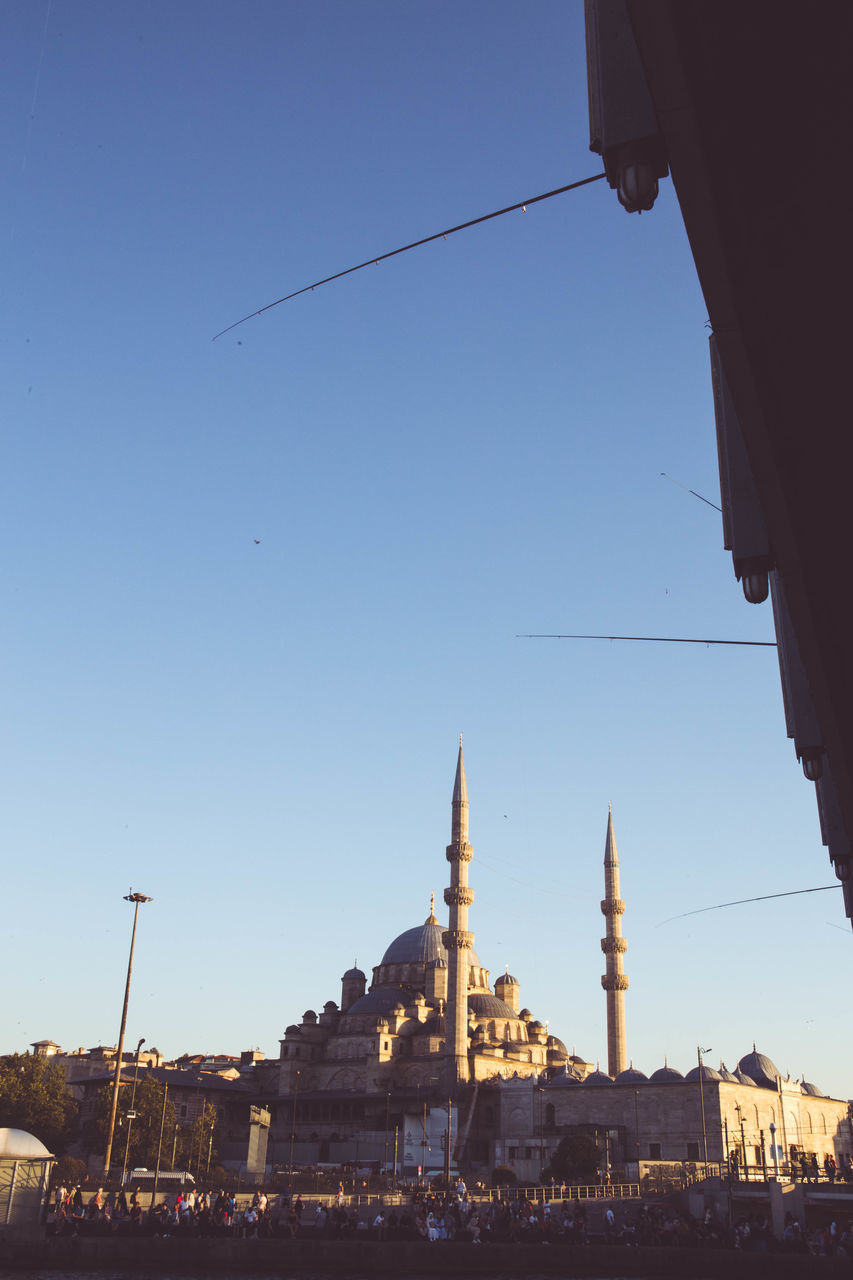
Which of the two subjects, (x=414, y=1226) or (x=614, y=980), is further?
(x=614, y=980)

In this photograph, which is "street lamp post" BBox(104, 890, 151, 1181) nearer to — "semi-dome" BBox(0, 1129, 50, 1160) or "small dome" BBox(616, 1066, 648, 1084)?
"semi-dome" BBox(0, 1129, 50, 1160)

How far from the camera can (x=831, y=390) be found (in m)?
3.94

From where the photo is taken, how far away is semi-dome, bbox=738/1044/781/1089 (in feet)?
190

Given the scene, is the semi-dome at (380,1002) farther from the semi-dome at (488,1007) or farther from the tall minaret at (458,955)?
the tall minaret at (458,955)

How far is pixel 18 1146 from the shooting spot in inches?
838

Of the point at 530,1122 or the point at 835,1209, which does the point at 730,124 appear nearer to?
the point at 835,1209

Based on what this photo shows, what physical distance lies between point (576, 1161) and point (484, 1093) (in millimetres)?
10968

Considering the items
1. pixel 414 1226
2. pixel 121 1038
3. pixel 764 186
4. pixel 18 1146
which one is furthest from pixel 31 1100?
pixel 764 186

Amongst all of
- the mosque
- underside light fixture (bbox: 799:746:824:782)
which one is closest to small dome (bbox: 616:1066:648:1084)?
the mosque

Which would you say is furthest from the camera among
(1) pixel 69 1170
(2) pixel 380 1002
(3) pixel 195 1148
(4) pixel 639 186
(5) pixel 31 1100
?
(2) pixel 380 1002

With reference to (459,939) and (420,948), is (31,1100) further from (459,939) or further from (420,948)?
(420,948)

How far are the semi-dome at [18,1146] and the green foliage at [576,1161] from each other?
1122 inches

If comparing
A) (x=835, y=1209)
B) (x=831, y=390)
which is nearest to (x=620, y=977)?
(x=835, y=1209)

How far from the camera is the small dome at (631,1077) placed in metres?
52.3
